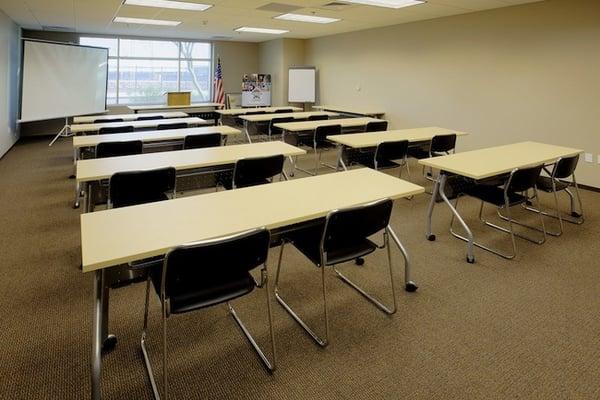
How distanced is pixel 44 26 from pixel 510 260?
32.3 ft

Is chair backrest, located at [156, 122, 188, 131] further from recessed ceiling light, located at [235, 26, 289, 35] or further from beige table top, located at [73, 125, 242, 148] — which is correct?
recessed ceiling light, located at [235, 26, 289, 35]

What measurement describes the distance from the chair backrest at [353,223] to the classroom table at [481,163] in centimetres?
124

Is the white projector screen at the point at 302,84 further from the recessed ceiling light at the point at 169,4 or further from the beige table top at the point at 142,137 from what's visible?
the beige table top at the point at 142,137

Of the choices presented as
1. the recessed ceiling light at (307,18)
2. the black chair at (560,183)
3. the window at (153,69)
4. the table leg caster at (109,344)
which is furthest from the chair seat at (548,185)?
the window at (153,69)

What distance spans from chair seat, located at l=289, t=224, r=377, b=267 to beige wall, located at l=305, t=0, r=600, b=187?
449 centimetres

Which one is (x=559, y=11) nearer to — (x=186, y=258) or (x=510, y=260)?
(x=510, y=260)

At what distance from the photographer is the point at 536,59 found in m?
5.41

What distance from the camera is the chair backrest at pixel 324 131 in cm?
556

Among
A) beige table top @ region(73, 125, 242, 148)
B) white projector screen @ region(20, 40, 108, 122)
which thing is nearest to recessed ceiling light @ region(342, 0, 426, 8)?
beige table top @ region(73, 125, 242, 148)

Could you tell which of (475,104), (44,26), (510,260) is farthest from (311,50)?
(510,260)

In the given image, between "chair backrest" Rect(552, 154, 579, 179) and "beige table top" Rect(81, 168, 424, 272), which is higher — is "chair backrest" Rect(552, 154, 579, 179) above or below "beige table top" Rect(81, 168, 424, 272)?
above

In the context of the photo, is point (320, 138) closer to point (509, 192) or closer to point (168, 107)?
point (509, 192)

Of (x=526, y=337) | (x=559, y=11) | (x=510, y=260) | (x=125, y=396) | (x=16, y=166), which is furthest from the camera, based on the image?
(x=16, y=166)

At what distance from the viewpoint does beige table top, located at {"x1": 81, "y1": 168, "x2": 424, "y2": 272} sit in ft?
5.22
